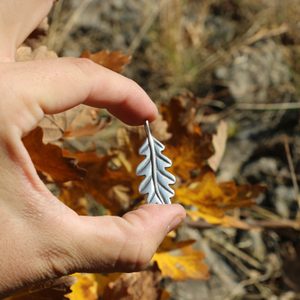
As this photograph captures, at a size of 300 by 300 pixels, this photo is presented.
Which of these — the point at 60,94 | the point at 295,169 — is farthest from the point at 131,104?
the point at 295,169

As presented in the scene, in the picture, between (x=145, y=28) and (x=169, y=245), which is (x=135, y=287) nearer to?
(x=169, y=245)

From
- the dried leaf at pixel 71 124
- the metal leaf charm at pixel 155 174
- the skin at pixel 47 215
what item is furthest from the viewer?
the dried leaf at pixel 71 124

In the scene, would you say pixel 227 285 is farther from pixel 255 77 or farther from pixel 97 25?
pixel 97 25

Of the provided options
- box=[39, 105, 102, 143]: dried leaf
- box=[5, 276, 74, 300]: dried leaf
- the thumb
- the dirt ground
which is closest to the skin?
the thumb

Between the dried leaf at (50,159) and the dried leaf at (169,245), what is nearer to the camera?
the dried leaf at (50,159)

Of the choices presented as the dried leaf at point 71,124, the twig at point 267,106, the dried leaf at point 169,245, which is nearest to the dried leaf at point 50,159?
the dried leaf at point 71,124

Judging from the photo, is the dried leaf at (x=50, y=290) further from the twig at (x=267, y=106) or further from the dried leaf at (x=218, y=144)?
the twig at (x=267, y=106)
